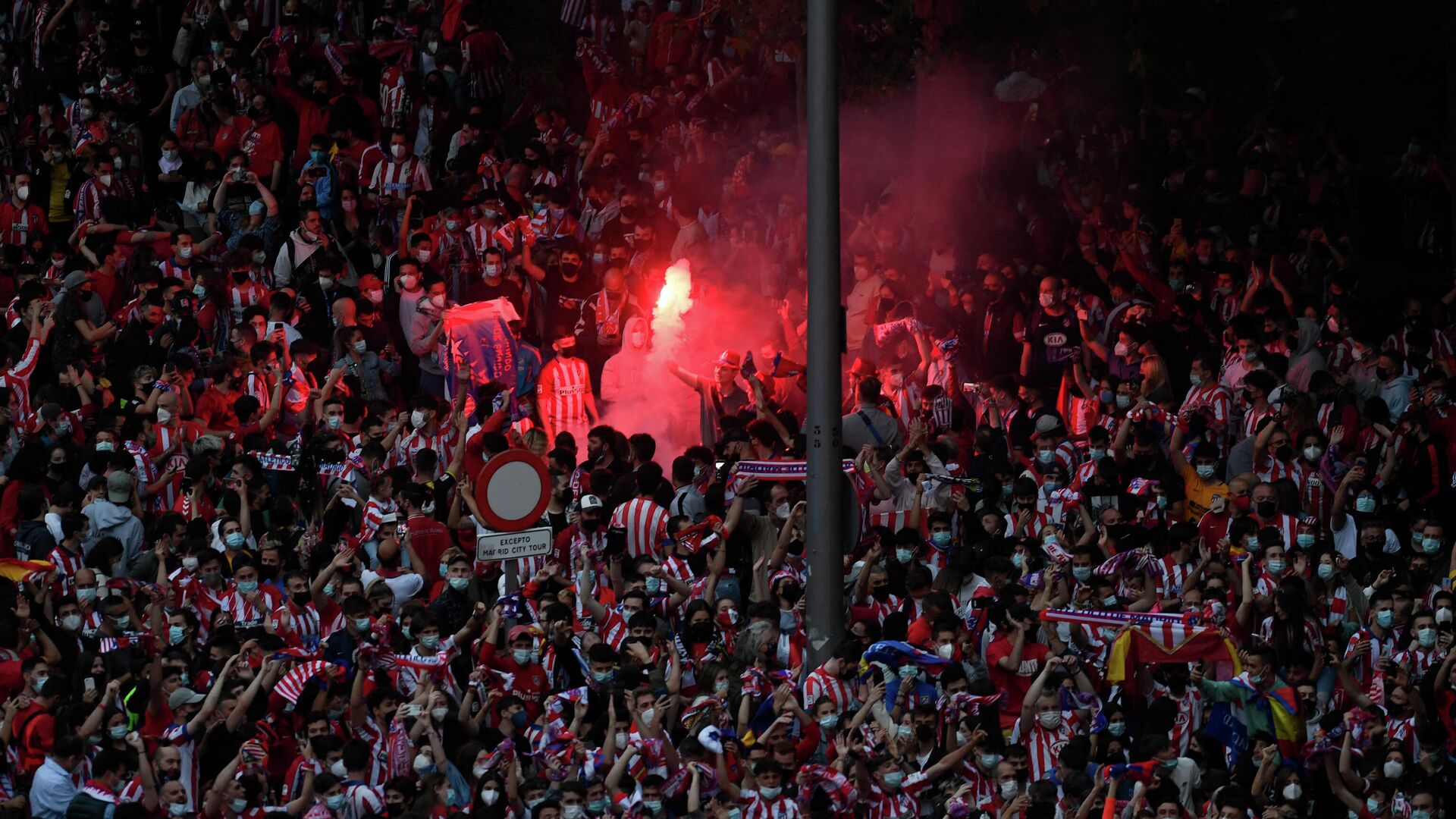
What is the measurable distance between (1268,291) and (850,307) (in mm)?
3655

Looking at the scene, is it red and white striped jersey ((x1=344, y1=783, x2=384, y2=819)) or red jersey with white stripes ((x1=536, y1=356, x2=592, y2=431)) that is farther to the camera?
red jersey with white stripes ((x1=536, y1=356, x2=592, y2=431))

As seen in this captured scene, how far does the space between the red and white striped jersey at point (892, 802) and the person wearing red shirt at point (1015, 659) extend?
3.10 ft

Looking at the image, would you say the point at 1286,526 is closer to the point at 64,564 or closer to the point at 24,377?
the point at 64,564

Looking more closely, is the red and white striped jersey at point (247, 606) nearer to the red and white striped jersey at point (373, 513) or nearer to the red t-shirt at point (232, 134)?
the red and white striped jersey at point (373, 513)

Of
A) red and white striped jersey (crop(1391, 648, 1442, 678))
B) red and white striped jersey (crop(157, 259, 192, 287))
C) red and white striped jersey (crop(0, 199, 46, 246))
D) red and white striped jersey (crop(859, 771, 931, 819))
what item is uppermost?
red and white striped jersey (crop(0, 199, 46, 246))

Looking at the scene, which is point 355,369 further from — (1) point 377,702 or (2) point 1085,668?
(2) point 1085,668

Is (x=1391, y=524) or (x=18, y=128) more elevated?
(x=18, y=128)

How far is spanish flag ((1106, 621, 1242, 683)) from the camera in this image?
14.9m

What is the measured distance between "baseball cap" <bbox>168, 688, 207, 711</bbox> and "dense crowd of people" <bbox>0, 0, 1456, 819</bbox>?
17mm

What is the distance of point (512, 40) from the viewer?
29875mm

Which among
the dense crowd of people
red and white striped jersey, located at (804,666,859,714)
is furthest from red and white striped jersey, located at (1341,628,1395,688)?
red and white striped jersey, located at (804,666,859,714)

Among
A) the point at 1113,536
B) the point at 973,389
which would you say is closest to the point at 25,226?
the point at 973,389

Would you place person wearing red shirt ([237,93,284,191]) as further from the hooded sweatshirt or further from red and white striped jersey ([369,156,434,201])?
the hooded sweatshirt

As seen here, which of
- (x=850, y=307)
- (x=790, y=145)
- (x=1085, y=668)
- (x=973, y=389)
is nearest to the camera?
(x=1085, y=668)
